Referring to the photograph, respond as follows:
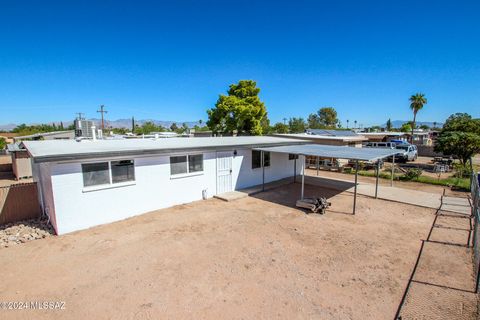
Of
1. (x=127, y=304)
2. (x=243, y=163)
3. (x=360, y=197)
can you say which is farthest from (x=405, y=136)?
(x=127, y=304)

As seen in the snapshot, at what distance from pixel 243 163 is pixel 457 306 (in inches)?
376

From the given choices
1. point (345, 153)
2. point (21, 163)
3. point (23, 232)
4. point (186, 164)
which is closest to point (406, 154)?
point (345, 153)

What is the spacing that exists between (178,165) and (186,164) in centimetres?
38

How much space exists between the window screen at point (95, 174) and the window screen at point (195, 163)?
3302mm

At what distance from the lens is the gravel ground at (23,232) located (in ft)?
23.3

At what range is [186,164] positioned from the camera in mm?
10523

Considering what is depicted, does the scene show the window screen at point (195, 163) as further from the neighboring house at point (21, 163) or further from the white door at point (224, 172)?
the neighboring house at point (21, 163)

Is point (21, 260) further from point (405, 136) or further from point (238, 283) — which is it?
point (405, 136)

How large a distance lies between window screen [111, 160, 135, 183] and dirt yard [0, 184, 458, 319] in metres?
1.53

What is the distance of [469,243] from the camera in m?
7.19

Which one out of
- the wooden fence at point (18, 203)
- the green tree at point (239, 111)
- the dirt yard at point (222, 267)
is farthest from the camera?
the green tree at point (239, 111)

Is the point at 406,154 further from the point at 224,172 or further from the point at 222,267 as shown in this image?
the point at 222,267

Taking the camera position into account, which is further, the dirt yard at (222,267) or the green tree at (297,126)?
the green tree at (297,126)

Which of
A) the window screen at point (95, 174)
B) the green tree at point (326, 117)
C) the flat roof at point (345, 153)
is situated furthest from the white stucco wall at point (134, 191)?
the green tree at point (326, 117)
